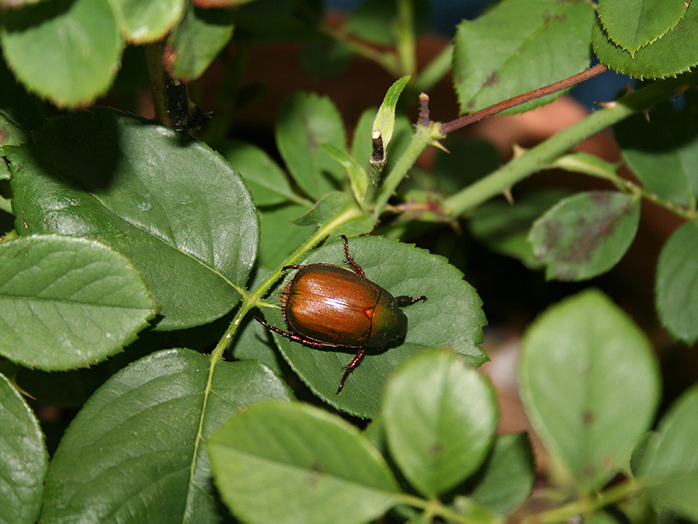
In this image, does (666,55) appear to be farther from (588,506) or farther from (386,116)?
(588,506)

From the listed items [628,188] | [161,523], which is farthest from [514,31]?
[161,523]

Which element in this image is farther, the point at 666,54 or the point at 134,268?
the point at 666,54

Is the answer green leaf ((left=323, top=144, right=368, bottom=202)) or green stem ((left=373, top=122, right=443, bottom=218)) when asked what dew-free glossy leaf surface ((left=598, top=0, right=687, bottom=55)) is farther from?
green leaf ((left=323, top=144, right=368, bottom=202))

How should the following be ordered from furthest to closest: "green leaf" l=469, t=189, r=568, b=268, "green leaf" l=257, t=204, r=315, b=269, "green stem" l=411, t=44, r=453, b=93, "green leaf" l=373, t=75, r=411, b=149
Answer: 1. "green stem" l=411, t=44, r=453, b=93
2. "green leaf" l=469, t=189, r=568, b=268
3. "green leaf" l=257, t=204, r=315, b=269
4. "green leaf" l=373, t=75, r=411, b=149

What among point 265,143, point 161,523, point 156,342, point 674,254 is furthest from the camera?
point 265,143

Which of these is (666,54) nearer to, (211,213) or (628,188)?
(628,188)

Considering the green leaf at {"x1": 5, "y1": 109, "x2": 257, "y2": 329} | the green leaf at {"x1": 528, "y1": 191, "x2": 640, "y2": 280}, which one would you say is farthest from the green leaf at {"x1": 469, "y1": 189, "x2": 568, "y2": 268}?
the green leaf at {"x1": 5, "y1": 109, "x2": 257, "y2": 329}
